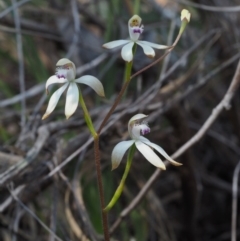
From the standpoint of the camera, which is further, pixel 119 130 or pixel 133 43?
pixel 119 130

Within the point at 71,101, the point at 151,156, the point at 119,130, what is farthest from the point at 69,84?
the point at 119,130

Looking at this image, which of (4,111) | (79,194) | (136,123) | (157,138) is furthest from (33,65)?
(136,123)

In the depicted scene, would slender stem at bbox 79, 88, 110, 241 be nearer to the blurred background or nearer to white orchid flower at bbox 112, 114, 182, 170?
white orchid flower at bbox 112, 114, 182, 170

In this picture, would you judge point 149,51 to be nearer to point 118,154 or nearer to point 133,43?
point 133,43

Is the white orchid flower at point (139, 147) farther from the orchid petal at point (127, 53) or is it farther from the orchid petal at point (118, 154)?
the orchid petal at point (127, 53)

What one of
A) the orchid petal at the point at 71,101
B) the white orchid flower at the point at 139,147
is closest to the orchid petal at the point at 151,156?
the white orchid flower at the point at 139,147

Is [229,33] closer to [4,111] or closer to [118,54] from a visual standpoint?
[118,54]

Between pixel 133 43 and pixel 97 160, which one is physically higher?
pixel 133 43
